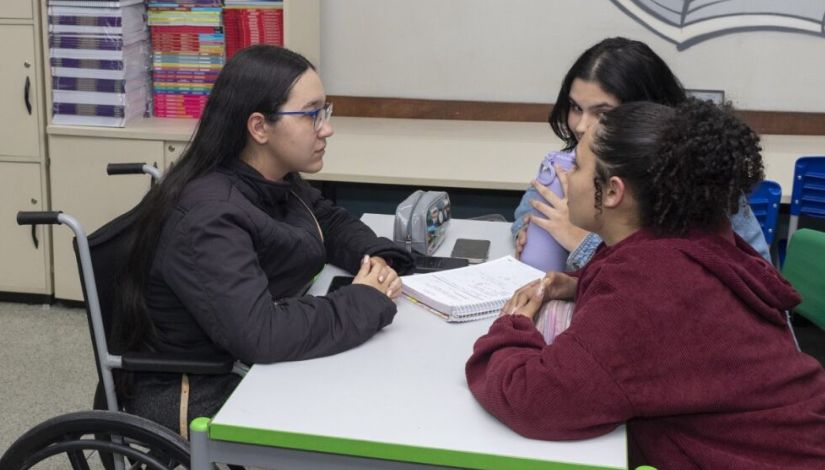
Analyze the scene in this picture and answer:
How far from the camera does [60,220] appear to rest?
1.78 m

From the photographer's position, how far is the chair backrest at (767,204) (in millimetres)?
2891

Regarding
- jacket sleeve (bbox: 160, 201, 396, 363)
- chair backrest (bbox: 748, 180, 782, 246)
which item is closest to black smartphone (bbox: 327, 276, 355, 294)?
jacket sleeve (bbox: 160, 201, 396, 363)

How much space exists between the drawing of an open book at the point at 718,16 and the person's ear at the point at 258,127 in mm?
2186

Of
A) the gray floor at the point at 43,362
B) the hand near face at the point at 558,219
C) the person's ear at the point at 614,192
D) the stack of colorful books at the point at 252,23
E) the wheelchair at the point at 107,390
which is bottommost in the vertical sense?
the gray floor at the point at 43,362

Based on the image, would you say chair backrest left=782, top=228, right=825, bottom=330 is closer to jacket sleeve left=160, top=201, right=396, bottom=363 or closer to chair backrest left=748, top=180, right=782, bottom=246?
chair backrest left=748, top=180, right=782, bottom=246

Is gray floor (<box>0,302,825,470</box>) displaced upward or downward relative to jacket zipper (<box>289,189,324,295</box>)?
downward

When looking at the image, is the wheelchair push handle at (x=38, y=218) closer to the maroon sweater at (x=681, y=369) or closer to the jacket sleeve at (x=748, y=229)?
the maroon sweater at (x=681, y=369)

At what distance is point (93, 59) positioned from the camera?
345 centimetres

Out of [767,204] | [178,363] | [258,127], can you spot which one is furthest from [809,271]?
[178,363]

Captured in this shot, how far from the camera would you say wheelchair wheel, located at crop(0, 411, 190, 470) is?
1.67 metres

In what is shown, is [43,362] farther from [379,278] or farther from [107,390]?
[379,278]

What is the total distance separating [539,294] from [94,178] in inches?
89.3

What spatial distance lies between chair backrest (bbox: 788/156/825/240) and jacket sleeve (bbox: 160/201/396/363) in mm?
1747

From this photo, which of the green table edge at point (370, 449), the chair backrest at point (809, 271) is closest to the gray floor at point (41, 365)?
the green table edge at point (370, 449)
